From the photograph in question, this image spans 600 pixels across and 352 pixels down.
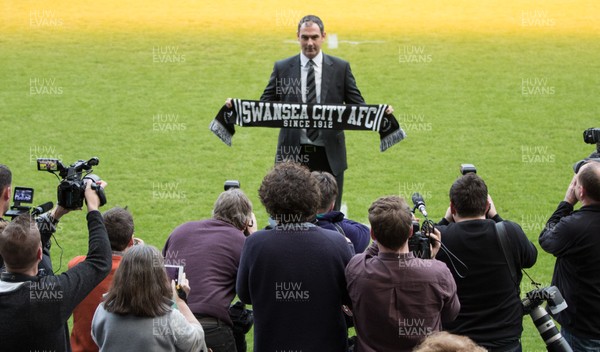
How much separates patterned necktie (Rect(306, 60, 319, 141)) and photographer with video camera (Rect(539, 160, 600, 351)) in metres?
3.16

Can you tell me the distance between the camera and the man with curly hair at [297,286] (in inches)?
187

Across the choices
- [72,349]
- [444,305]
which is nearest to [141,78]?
[72,349]

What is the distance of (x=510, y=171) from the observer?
11797 millimetres

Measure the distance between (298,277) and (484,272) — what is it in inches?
47.4

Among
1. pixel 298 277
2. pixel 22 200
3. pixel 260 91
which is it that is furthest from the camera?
pixel 260 91

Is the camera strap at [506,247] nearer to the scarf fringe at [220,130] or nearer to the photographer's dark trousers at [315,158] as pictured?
the photographer's dark trousers at [315,158]

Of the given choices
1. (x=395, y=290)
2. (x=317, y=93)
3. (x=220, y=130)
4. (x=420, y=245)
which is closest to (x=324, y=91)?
(x=317, y=93)

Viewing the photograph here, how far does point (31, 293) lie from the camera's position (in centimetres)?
438

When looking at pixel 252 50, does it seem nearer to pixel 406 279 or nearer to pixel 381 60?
pixel 381 60

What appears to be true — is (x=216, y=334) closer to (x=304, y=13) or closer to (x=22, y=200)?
(x=22, y=200)

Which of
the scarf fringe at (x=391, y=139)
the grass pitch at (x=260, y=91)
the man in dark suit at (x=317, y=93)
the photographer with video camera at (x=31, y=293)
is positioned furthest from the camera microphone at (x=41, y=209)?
the grass pitch at (x=260, y=91)

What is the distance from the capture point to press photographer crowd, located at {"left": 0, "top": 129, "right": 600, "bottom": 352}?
172 inches

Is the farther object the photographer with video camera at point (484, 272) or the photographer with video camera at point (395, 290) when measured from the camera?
the photographer with video camera at point (484, 272)

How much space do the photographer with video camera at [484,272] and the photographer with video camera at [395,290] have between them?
0.56 metres
